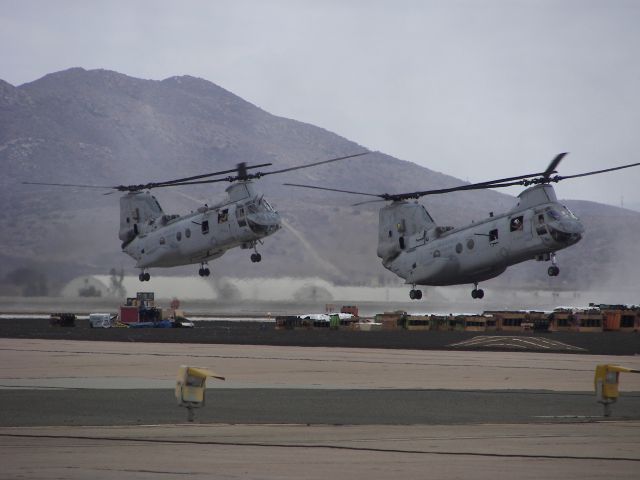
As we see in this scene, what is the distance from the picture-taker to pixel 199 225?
282 ft

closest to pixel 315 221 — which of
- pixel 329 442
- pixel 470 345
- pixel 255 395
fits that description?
pixel 470 345

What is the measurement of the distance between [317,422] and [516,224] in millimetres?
54708

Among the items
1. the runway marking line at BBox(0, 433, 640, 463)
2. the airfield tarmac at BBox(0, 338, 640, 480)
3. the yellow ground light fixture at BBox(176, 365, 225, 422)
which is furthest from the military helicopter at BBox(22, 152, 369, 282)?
the runway marking line at BBox(0, 433, 640, 463)

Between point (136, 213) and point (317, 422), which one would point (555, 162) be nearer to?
point (136, 213)

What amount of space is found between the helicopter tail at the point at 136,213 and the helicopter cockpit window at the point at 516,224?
2780cm

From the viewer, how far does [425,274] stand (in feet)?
287

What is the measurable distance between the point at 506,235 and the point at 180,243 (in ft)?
75.1

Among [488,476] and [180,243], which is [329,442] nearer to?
[488,476]

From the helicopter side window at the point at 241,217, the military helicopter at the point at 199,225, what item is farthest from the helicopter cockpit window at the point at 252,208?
the helicopter side window at the point at 241,217

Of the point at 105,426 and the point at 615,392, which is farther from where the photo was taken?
the point at 615,392

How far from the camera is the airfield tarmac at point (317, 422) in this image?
59.3 ft

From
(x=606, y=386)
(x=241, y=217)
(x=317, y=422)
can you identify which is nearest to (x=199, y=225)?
(x=241, y=217)

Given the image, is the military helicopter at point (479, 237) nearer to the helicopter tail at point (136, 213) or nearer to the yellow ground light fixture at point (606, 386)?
the helicopter tail at point (136, 213)

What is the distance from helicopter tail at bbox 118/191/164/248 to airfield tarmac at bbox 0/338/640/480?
46510 millimetres
